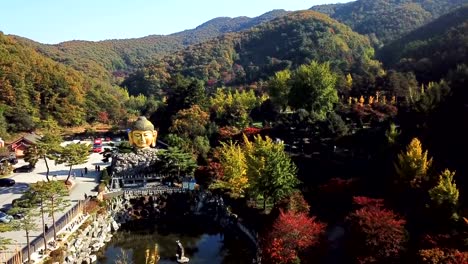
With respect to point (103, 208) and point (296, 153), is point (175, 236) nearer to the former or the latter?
point (103, 208)

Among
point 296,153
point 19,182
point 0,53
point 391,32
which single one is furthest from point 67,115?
point 391,32

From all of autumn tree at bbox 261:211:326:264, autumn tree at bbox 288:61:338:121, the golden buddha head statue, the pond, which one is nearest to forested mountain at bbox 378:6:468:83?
autumn tree at bbox 288:61:338:121

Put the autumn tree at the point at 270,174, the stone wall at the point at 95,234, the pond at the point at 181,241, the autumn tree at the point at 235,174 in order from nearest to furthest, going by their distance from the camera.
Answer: the stone wall at the point at 95,234, the pond at the point at 181,241, the autumn tree at the point at 270,174, the autumn tree at the point at 235,174

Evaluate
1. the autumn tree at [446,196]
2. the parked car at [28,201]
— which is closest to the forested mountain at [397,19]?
the autumn tree at [446,196]

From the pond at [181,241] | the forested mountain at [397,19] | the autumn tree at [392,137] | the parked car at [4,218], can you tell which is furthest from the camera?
the forested mountain at [397,19]

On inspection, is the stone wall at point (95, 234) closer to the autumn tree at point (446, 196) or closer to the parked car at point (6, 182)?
the parked car at point (6, 182)
